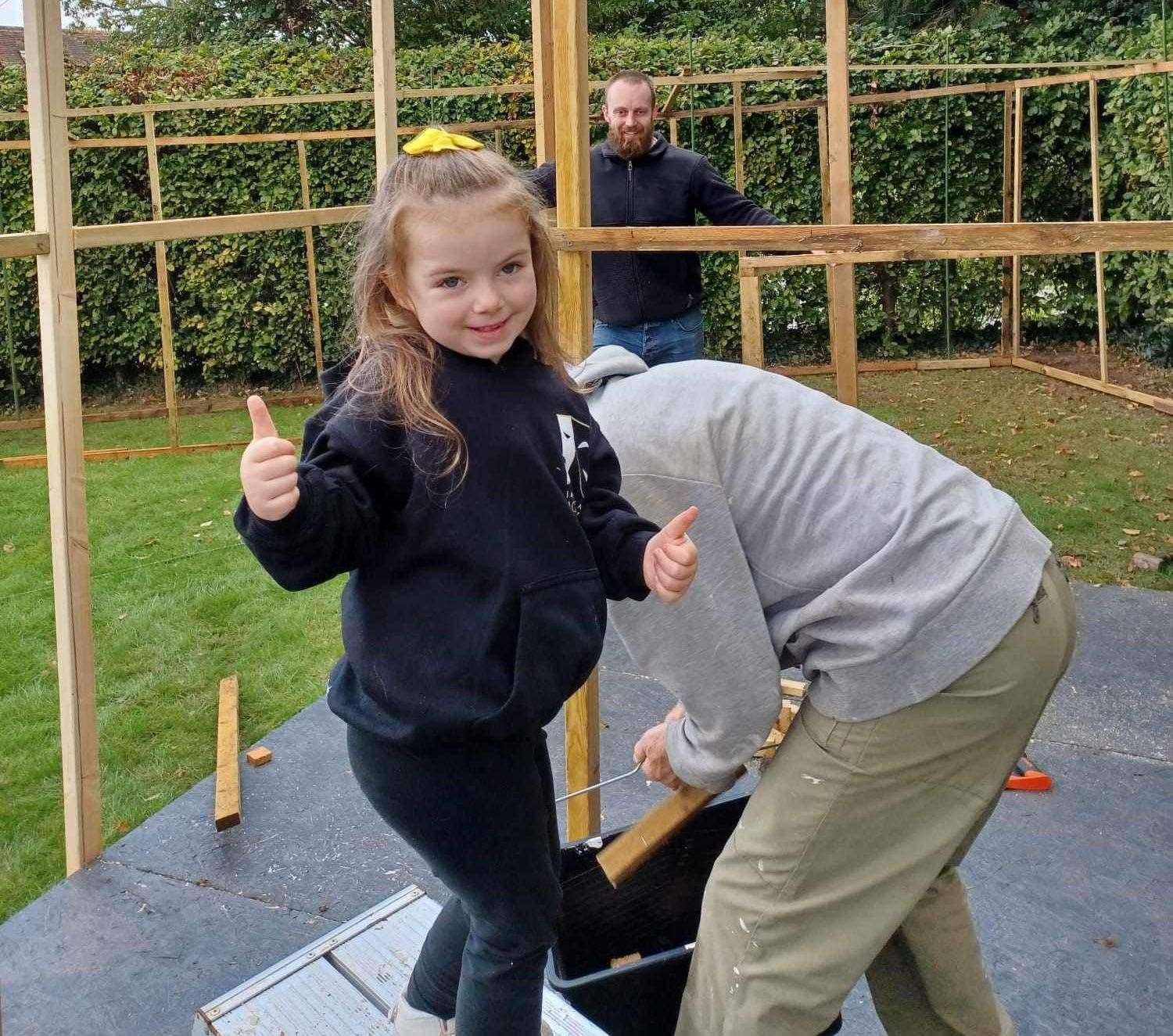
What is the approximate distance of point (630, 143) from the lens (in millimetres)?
4977

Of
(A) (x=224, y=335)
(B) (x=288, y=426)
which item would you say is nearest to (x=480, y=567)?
(B) (x=288, y=426)

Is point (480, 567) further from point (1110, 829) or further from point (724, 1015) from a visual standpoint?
point (1110, 829)

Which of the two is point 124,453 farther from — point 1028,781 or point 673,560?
point 673,560

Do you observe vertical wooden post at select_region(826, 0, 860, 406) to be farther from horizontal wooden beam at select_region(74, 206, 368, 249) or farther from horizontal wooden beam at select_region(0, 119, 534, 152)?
horizontal wooden beam at select_region(0, 119, 534, 152)

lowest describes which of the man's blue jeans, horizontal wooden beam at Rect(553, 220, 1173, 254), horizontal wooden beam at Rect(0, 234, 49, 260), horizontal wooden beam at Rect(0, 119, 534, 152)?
the man's blue jeans

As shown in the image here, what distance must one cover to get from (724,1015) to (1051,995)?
104 centimetres

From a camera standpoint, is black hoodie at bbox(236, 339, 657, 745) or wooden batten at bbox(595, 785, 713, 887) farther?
wooden batten at bbox(595, 785, 713, 887)

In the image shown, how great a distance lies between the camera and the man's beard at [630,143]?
496 cm

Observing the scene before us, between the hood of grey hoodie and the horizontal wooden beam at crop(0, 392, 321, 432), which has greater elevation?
the hood of grey hoodie

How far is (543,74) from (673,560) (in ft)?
5.85

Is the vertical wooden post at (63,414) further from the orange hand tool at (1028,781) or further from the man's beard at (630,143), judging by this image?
the man's beard at (630,143)

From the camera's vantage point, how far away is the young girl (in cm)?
140

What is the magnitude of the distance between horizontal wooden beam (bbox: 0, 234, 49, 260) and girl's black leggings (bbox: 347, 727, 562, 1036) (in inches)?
56.3

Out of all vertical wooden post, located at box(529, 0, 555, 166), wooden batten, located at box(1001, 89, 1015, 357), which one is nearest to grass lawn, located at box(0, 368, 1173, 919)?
wooden batten, located at box(1001, 89, 1015, 357)
